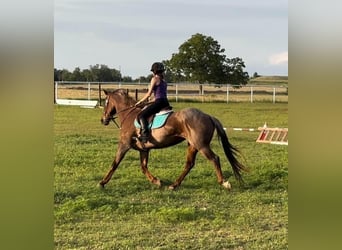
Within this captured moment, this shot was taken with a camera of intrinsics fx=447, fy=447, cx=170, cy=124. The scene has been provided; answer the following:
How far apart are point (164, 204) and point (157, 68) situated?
122 cm

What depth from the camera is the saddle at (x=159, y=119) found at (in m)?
4.00

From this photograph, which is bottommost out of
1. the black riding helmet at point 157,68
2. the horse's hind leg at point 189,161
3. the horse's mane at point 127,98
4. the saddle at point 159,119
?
the horse's hind leg at point 189,161

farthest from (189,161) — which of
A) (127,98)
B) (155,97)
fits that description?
(127,98)

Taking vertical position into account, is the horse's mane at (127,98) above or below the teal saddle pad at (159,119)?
above

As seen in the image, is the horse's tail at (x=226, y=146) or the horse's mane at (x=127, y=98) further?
the horse's mane at (x=127, y=98)

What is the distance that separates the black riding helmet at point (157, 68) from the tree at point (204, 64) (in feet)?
0.20

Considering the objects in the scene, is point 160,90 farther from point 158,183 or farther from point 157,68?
point 158,183

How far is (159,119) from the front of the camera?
160 inches

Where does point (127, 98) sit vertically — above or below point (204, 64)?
below

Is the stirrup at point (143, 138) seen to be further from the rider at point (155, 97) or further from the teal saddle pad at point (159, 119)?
the teal saddle pad at point (159, 119)

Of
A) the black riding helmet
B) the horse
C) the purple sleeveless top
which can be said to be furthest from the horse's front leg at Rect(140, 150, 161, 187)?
the black riding helmet

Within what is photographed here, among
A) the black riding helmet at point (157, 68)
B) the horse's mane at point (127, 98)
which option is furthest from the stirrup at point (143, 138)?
the black riding helmet at point (157, 68)

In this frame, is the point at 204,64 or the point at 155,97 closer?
the point at 155,97
